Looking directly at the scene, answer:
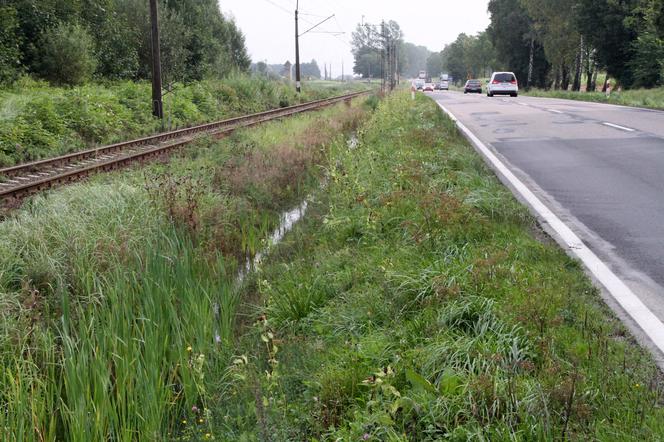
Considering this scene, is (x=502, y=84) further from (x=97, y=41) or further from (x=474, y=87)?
(x=97, y=41)

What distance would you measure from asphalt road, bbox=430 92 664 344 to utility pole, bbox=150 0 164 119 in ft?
34.5

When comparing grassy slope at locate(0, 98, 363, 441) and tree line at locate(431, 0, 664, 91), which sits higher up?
tree line at locate(431, 0, 664, 91)

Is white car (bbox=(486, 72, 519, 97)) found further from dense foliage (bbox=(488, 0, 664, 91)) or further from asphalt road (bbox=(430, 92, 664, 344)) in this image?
asphalt road (bbox=(430, 92, 664, 344))

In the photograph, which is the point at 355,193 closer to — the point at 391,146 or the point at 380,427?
the point at 391,146

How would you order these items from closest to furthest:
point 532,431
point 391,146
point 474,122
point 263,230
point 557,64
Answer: point 532,431 → point 263,230 → point 391,146 → point 474,122 → point 557,64

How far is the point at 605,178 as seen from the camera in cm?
888

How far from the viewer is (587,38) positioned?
1729 inches

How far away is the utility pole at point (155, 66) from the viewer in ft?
69.1

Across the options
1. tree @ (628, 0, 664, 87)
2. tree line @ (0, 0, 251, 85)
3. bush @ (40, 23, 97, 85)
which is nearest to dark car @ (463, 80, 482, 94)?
tree @ (628, 0, 664, 87)

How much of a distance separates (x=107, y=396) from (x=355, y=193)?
5642 millimetres

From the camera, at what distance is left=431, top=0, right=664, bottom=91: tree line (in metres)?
36.9

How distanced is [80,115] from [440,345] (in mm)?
16333

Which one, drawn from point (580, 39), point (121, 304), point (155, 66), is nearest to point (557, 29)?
point (580, 39)

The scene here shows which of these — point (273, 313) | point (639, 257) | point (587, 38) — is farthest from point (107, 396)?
point (587, 38)
